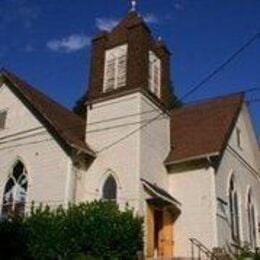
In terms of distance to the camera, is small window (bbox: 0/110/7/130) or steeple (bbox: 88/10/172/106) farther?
small window (bbox: 0/110/7/130)

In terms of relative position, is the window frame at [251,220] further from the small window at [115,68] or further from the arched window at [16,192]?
the arched window at [16,192]

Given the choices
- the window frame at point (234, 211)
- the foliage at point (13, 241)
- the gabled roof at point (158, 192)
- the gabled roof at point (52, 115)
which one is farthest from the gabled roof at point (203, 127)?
the foliage at point (13, 241)

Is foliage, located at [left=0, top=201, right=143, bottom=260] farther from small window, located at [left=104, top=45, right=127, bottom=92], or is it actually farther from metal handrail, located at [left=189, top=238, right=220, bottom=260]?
small window, located at [left=104, top=45, right=127, bottom=92]

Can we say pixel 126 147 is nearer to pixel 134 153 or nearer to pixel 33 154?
pixel 134 153

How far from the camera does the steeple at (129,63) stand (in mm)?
26312

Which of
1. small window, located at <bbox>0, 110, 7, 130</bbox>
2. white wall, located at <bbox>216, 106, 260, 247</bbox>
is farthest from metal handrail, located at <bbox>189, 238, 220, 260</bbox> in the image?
small window, located at <bbox>0, 110, 7, 130</bbox>

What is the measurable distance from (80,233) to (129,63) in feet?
30.5

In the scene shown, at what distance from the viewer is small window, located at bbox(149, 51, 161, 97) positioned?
2734 centimetres

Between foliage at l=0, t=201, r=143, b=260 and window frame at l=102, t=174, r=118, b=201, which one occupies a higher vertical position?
window frame at l=102, t=174, r=118, b=201

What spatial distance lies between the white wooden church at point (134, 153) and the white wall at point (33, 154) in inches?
1.9

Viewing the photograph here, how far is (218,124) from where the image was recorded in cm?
2817

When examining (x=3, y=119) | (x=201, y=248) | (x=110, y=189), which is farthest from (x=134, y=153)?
(x=3, y=119)

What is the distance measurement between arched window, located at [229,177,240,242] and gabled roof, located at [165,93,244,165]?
283cm

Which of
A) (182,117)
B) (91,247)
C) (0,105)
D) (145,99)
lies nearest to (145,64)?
(145,99)
